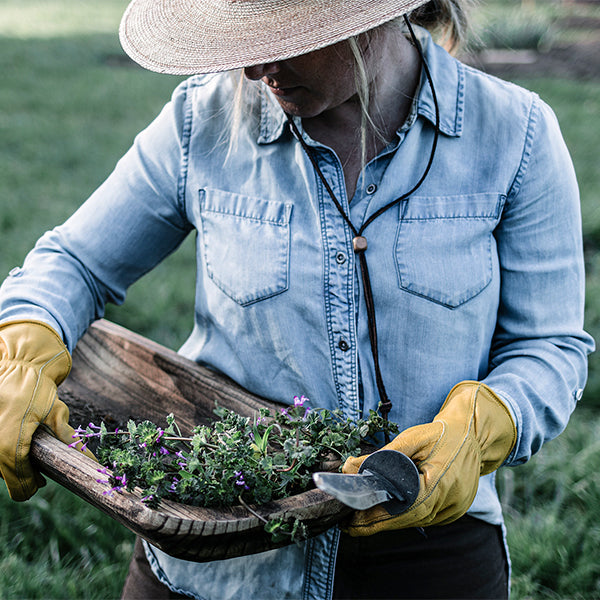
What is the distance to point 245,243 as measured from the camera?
61.9 inches

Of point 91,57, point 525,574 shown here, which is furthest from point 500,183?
point 91,57

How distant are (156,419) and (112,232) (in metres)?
0.42

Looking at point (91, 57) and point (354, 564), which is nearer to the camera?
point (354, 564)

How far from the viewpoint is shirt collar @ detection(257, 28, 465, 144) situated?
1.52 metres

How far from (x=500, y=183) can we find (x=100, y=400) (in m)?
0.97

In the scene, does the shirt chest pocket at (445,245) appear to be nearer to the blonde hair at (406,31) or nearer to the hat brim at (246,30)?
the blonde hair at (406,31)

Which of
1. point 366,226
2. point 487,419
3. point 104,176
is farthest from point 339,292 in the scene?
point 104,176

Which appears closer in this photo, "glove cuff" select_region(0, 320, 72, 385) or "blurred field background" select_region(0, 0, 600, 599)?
"glove cuff" select_region(0, 320, 72, 385)

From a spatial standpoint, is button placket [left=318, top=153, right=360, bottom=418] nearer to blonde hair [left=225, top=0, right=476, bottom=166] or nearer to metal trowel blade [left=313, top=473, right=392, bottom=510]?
blonde hair [left=225, top=0, right=476, bottom=166]

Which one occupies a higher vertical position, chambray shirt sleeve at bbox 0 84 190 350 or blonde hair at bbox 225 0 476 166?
blonde hair at bbox 225 0 476 166

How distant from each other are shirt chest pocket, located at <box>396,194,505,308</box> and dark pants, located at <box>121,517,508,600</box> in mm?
499

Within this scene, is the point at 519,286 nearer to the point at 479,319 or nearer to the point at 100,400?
the point at 479,319

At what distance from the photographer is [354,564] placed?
5.13 ft

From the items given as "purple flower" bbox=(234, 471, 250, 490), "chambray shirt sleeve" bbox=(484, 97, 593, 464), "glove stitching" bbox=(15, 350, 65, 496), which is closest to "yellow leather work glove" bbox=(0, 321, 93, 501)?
"glove stitching" bbox=(15, 350, 65, 496)
